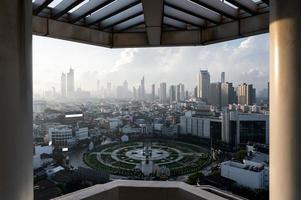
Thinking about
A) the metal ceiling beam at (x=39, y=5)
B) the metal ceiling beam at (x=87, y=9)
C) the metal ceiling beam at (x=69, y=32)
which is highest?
the metal ceiling beam at (x=87, y=9)

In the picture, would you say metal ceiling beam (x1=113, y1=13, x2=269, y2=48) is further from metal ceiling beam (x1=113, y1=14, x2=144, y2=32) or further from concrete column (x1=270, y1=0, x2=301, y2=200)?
concrete column (x1=270, y1=0, x2=301, y2=200)

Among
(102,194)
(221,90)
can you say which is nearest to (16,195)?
(102,194)

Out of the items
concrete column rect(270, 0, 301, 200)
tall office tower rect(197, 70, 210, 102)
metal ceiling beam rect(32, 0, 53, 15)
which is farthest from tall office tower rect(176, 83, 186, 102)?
concrete column rect(270, 0, 301, 200)

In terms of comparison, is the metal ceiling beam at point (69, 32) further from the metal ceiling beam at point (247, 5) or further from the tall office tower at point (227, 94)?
the tall office tower at point (227, 94)

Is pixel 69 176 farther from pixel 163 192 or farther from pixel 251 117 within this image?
pixel 251 117

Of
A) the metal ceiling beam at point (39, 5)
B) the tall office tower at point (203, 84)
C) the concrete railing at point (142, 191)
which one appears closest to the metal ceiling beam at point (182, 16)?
the metal ceiling beam at point (39, 5)

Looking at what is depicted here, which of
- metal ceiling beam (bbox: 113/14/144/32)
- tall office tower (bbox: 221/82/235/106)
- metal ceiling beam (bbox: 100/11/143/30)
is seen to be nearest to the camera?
metal ceiling beam (bbox: 100/11/143/30)

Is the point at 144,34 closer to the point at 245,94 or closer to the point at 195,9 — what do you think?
the point at 195,9
